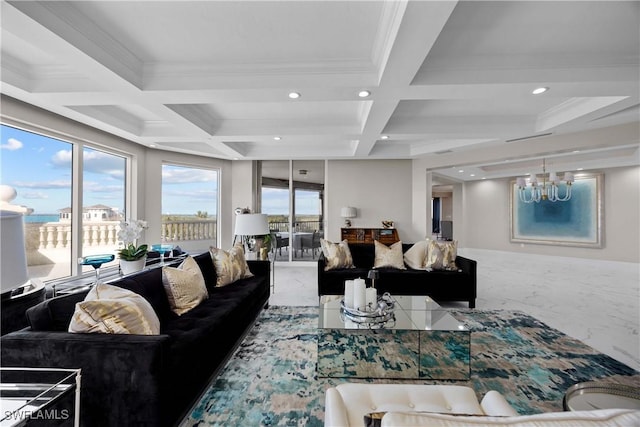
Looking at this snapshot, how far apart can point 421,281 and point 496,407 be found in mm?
2816

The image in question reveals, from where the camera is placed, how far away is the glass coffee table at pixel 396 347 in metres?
2.12

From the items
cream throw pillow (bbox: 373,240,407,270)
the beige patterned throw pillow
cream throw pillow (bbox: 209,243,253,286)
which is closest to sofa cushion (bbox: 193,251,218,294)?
cream throw pillow (bbox: 209,243,253,286)

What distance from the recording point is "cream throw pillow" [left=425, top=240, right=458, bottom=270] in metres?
3.92

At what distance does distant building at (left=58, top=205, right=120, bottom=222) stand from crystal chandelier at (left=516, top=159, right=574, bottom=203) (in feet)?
27.4

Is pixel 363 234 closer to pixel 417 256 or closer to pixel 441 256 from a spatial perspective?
pixel 417 256

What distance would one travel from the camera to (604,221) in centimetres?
652

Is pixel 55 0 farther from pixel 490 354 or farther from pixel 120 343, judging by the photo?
pixel 490 354

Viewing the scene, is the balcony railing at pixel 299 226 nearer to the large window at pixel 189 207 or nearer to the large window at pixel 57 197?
the large window at pixel 189 207

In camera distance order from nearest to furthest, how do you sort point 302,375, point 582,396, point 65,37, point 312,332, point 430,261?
point 582,396 → point 65,37 → point 302,375 → point 312,332 → point 430,261

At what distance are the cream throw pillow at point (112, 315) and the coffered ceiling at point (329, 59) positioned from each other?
1.80 m

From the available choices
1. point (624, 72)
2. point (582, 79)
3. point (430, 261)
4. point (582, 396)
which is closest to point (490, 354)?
point (582, 396)

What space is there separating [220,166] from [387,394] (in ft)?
19.9

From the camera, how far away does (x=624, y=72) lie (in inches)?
94.8

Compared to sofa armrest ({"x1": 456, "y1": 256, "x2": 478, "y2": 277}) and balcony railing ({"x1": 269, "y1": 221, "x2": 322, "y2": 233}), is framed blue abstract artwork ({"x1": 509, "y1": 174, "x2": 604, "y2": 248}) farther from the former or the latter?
balcony railing ({"x1": 269, "y1": 221, "x2": 322, "y2": 233})
